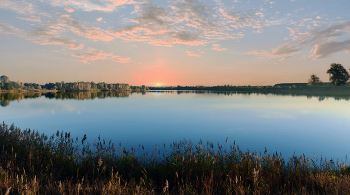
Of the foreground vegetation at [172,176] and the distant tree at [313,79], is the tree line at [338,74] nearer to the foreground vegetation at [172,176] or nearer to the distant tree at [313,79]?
the distant tree at [313,79]

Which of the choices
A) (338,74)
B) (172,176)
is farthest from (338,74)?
(172,176)

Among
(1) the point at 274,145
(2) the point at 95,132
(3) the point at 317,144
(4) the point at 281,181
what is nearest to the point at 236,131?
(1) the point at 274,145

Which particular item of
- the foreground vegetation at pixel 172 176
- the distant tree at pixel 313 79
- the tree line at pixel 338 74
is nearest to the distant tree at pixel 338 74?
the tree line at pixel 338 74

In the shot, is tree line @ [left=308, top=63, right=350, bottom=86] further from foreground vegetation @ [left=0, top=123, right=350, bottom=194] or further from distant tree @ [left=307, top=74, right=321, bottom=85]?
foreground vegetation @ [left=0, top=123, right=350, bottom=194]

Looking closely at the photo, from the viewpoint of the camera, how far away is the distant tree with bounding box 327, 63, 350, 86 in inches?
4304

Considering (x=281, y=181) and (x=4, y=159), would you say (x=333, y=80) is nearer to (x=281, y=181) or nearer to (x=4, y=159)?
(x=281, y=181)

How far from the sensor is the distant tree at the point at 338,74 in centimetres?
10931

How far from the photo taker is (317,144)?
19.1m

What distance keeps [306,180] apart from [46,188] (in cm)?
992

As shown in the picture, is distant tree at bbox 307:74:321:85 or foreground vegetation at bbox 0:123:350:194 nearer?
foreground vegetation at bbox 0:123:350:194

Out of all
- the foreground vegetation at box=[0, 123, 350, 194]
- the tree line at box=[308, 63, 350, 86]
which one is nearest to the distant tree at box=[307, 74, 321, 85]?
the tree line at box=[308, 63, 350, 86]

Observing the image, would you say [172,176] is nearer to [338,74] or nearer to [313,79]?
[338,74]

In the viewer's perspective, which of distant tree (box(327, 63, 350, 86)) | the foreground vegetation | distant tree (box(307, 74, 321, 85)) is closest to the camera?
the foreground vegetation

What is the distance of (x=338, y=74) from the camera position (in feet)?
361
